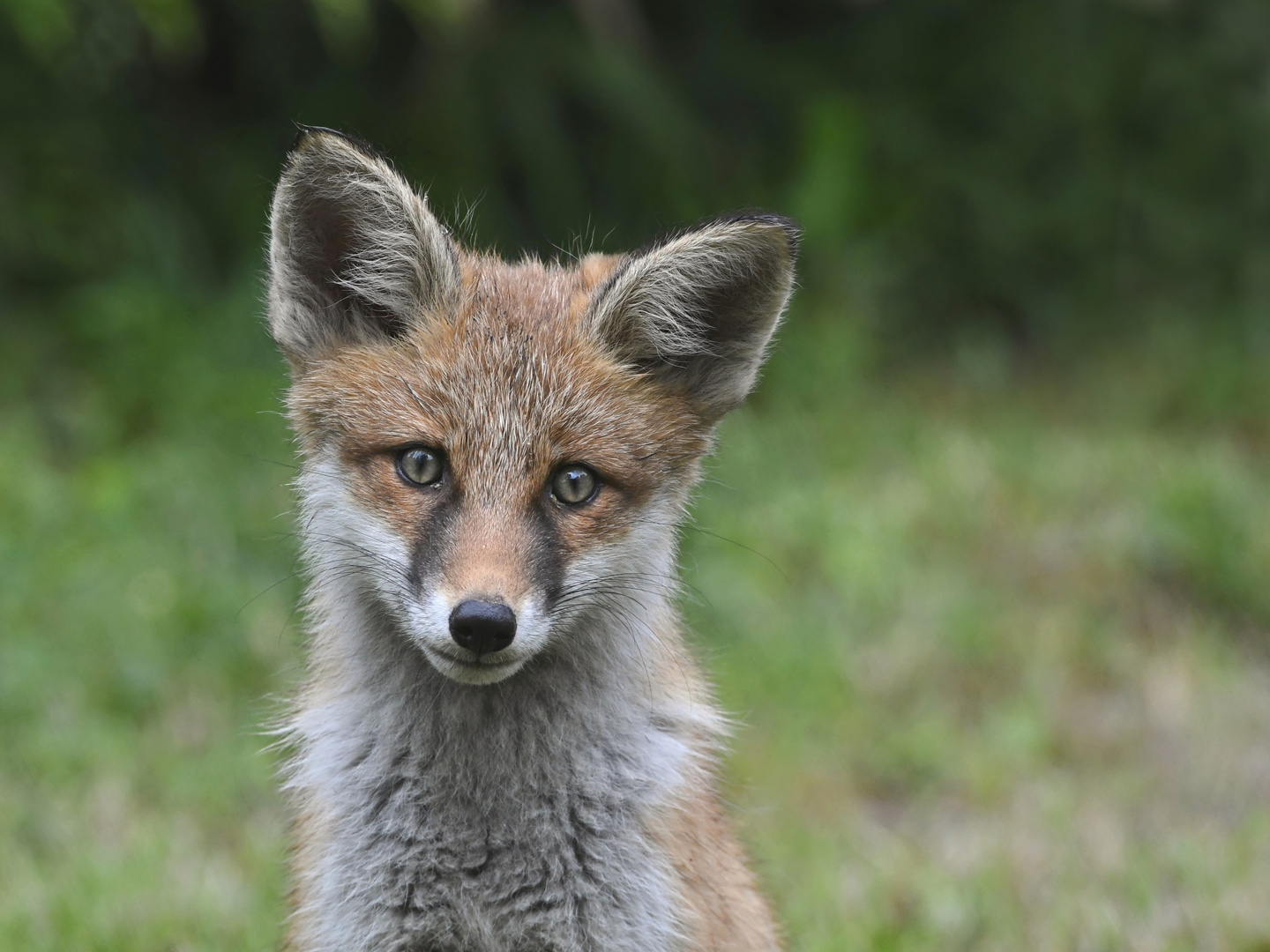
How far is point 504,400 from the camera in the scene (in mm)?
3646

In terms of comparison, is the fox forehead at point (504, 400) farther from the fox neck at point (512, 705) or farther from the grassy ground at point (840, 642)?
the grassy ground at point (840, 642)

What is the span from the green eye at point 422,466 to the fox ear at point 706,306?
23.6 inches

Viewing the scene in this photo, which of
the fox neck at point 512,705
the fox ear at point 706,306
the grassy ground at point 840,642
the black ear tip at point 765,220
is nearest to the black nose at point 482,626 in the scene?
the fox neck at point 512,705

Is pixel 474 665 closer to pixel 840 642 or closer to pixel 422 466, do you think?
pixel 422 466

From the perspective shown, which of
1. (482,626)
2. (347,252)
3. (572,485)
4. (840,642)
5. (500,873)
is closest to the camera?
(482,626)

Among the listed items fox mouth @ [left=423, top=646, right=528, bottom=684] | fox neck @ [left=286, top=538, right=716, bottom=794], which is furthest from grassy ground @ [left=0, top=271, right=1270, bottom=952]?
fox mouth @ [left=423, top=646, right=528, bottom=684]

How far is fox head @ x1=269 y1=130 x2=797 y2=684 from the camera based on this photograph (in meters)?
3.53

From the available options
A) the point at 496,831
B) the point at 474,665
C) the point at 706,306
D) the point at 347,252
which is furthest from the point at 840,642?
the point at 474,665

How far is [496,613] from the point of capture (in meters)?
3.25

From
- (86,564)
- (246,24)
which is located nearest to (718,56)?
(246,24)

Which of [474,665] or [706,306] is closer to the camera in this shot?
[474,665]

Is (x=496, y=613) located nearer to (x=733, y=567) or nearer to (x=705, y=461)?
(x=705, y=461)

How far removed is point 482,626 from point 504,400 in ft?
2.16

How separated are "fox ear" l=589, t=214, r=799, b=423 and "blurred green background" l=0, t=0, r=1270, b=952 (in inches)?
37.1
